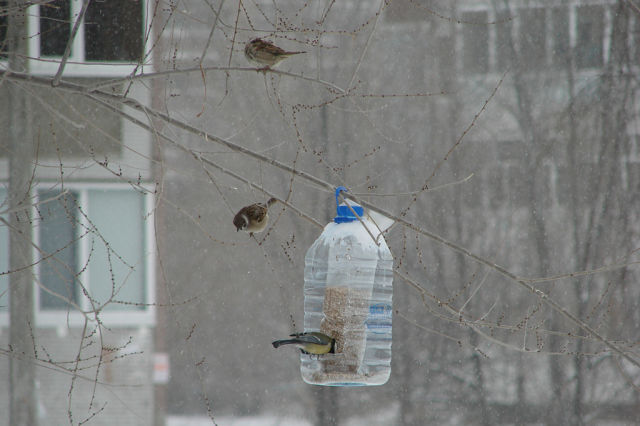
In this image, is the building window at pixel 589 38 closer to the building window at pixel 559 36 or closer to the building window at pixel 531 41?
the building window at pixel 559 36

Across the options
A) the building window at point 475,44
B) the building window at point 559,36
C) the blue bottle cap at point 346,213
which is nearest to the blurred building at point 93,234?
the building window at point 475,44

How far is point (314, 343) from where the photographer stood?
4.72ft

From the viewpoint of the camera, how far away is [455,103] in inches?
176

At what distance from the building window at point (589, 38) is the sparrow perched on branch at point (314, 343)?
369 centimetres

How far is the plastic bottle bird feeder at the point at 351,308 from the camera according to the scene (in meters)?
1.61

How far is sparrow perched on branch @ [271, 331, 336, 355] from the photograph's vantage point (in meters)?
1.41

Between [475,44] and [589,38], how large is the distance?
756 mm

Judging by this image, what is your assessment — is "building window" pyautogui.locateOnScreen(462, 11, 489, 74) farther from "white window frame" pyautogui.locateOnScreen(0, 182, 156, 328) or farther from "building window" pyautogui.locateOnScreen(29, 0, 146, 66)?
"white window frame" pyautogui.locateOnScreen(0, 182, 156, 328)

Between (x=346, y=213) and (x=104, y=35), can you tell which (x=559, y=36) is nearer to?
(x=104, y=35)

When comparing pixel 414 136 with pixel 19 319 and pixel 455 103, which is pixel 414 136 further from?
pixel 19 319

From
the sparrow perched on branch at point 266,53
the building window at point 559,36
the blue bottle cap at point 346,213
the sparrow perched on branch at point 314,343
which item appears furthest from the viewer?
the building window at point 559,36

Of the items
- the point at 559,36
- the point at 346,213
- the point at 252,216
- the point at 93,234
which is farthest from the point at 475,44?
the point at 346,213

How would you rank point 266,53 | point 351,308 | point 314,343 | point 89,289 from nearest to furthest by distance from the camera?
point 314,343 → point 351,308 → point 266,53 → point 89,289

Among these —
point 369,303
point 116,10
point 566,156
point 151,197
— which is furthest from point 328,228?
point 566,156
